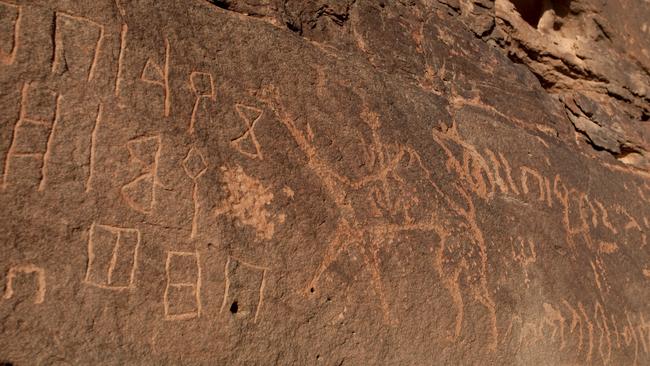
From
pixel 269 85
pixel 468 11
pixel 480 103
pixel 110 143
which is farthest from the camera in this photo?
pixel 468 11

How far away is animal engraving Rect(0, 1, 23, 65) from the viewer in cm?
173

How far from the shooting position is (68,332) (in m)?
1.65

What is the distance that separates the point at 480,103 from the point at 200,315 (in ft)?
5.73

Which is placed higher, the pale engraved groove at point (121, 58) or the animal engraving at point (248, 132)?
the pale engraved groove at point (121, 58)

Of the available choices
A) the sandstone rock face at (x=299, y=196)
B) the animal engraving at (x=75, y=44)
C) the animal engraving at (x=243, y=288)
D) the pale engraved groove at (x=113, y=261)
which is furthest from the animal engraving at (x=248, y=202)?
the animal engraving at (x=75, y=44)

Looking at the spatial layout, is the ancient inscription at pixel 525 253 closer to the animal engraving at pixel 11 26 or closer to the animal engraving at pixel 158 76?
the animal engraving at pixel 158 76

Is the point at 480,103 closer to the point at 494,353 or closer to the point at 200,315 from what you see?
the point at 494,353

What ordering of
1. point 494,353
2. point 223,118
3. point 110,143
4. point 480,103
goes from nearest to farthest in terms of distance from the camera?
point 110,143 → point 223,118 → point 494,353 → point 480,103

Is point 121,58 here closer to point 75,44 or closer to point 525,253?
point 75,44

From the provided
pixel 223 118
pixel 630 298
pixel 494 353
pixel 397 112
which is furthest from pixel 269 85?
pixel 630 298

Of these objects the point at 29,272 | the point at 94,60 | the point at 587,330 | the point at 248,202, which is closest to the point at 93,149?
the point at 94,60

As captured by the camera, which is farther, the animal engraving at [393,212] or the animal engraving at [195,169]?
the animal engraving at [393,212]

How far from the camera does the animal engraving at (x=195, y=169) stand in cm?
192

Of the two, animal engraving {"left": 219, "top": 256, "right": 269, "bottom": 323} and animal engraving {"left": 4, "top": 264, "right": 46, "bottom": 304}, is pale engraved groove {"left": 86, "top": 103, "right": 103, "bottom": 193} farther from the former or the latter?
animal engraving {"left": 219, "top": 256, "right": 269, "bottom": 323}
